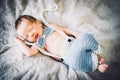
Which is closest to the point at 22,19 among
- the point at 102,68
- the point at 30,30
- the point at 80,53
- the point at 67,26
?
the point at 30,30

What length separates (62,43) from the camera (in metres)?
1.81

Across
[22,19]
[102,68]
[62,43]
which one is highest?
[22,19]

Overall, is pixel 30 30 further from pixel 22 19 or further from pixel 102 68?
pixel 102 68

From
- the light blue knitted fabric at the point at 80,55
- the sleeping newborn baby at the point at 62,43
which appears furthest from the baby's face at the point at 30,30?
the light blue knitted fabric at the point at 80,55

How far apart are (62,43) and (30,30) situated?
0.19 meters

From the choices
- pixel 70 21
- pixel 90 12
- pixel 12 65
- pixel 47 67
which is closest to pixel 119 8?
pixel 90 12

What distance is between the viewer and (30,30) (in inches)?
71.2

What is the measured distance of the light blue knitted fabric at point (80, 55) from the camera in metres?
1.79

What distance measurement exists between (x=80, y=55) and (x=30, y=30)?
31 centimetres

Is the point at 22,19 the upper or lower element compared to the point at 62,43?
upper

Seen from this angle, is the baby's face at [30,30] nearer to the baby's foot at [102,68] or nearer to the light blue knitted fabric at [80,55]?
the light blue knitted fabric at [80,55]

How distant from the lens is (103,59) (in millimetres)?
1815

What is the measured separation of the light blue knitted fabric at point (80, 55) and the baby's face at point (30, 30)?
183 mm

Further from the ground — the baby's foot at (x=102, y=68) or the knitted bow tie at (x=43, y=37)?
the knitted bow tie at (x=43, y=37)
